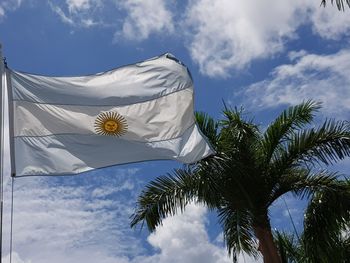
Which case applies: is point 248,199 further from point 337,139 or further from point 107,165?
point 107,165

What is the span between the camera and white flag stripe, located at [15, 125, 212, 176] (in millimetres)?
8328

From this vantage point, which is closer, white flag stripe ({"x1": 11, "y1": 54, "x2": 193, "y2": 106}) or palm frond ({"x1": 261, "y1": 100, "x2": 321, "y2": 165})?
white flag stripe ({"x1": 11, "y1": 54, "x2": 193, "y2": 106})

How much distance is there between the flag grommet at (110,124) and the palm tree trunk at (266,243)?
587 cm

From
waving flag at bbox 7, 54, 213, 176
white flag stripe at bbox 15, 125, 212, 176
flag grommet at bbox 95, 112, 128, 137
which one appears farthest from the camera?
flag grommet at bbox 95, 112, 128, 137

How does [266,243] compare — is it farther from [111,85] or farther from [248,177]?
[111,85]

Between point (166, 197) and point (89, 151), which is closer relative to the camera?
point (89, 151)

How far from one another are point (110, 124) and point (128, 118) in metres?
0.30

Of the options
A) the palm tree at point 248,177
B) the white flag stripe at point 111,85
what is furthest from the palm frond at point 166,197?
the white flag stripe at point 111,85

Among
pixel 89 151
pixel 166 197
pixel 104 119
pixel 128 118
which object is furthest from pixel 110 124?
pixel 166 197

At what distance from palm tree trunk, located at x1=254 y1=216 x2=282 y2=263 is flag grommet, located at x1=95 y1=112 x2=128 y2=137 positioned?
19.3 feet

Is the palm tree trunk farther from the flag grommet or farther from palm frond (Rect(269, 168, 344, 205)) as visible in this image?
the flag grommet

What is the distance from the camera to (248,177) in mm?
14852

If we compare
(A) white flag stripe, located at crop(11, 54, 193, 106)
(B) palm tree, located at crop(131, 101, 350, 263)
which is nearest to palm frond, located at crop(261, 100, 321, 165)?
(B) palm tree, located at crop(131, 101, 350, 263)

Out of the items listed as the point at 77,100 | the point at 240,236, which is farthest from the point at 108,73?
the point at 240,236
